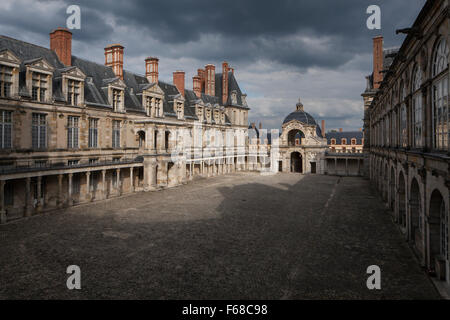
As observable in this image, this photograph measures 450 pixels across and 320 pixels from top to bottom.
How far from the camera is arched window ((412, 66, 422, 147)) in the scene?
41.2ft

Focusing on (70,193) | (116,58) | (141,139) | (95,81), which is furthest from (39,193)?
(116,58)

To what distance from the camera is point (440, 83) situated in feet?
32.5

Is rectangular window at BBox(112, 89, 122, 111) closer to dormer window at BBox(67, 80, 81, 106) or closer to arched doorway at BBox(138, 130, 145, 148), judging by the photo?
arched doorway at BBox(138, 130, 145, 148)

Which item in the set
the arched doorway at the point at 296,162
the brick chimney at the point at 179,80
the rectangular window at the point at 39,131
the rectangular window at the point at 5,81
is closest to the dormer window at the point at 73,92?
the rectangular window at the point at 39,131

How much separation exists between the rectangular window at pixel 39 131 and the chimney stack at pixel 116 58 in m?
12.0

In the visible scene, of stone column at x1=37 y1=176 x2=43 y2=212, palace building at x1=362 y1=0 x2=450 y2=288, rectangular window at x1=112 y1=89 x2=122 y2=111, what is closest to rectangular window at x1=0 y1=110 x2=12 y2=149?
stone column at x1=37 y1=176 x2=43 y2=212

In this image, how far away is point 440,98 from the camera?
992cm

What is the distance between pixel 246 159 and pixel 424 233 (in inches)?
1761

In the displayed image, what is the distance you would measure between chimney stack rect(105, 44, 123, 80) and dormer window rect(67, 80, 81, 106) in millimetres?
7862

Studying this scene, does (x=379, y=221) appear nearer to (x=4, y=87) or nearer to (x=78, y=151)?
(x=78, y=151)

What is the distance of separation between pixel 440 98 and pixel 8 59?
24.2m

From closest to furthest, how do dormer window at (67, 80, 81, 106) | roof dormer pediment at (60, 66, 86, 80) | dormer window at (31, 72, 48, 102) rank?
dormer window at (31, 72, 48, 102), roof dormer pediment at (60, 66, 86, 80), dormer window at (67, 80, 81, 106)

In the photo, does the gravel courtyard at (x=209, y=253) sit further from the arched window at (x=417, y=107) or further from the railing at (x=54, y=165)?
the arched window at (x=417, y=107)

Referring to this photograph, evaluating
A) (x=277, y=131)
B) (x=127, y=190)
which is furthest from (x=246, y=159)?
(x=127, y=190)
